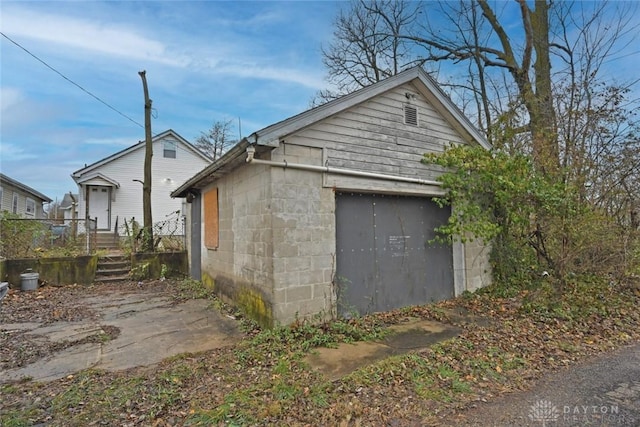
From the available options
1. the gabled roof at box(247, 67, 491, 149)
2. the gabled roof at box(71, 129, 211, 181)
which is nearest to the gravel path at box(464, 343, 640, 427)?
the gabled roof at box(247, 67, 491, 149)

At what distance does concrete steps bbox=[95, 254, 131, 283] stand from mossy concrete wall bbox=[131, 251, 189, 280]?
1.30 ft

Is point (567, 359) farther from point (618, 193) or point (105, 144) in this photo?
point (105, 144)

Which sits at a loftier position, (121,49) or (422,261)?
(121,49)

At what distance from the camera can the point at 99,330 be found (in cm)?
501

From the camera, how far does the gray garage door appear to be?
5.43 m

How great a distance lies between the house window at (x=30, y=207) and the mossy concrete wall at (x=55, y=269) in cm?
1457

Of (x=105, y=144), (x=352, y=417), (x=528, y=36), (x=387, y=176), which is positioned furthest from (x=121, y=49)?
(x=105, y=144)

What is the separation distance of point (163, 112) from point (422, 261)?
1243cm

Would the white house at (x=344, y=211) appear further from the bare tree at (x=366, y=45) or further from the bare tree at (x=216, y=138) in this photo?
the bare tree at (x=216, y=138)

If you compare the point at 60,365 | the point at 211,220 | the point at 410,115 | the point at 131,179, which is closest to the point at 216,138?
the point at 131,179

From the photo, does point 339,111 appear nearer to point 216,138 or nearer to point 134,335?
point 134,335

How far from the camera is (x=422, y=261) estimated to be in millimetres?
6391

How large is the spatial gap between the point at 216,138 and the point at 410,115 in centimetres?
2360

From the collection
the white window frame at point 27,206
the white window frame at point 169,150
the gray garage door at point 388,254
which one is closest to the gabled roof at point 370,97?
the gray garage door at point 388,254
